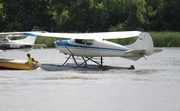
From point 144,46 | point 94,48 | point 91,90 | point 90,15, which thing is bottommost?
point 90,15

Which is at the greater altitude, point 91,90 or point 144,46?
point 144,46

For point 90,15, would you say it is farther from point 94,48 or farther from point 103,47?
point 103,47

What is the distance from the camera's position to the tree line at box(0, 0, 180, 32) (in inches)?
2498

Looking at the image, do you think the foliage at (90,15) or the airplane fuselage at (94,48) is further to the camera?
the foliage at (90,15)

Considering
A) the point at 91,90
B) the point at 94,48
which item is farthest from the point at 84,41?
the point at 91,90

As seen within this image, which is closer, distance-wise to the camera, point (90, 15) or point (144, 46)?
point (144, 46)

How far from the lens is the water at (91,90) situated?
16.8 metres

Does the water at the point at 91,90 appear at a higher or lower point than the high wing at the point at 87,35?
lower

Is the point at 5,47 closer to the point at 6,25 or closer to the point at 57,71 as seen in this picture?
the point at 57,71

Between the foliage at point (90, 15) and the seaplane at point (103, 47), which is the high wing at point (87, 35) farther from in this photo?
the foliage at point (90, 15)

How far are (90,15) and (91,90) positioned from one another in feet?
156

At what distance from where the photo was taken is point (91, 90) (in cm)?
1986

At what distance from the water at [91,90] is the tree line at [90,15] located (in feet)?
123

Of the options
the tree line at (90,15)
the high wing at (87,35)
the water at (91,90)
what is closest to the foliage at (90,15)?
the tree line at (90,15)
